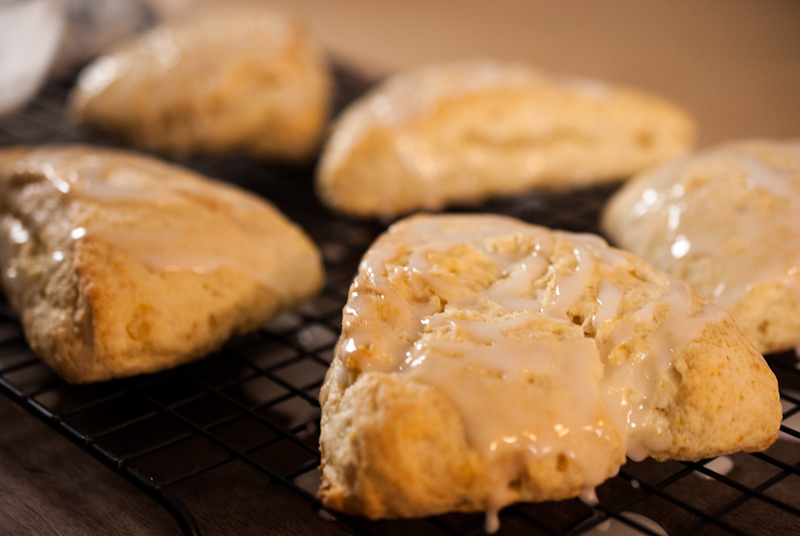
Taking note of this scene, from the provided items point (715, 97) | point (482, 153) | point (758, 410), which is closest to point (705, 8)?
point (715, 97)

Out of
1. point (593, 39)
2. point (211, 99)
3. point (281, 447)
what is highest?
point (593, 39)

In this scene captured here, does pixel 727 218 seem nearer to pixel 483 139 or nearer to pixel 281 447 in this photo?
pixel 483 139

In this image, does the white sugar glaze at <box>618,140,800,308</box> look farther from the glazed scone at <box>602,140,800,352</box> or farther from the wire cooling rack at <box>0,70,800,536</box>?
the wire cooling rack at <box>0,70,800,536</box>

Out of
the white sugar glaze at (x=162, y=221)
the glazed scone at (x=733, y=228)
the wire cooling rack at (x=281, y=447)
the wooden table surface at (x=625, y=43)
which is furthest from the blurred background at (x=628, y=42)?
the wire cooling rack at (x=281, y=447)

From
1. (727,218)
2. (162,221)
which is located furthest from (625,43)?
(162,221)

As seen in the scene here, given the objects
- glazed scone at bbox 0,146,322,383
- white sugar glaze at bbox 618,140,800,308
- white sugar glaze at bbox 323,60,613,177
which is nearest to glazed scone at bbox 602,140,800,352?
white sugar glaze at bbox 618,140,800,308

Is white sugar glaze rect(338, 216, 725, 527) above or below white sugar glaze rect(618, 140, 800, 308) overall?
below

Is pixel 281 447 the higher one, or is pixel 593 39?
pixel 593 39
